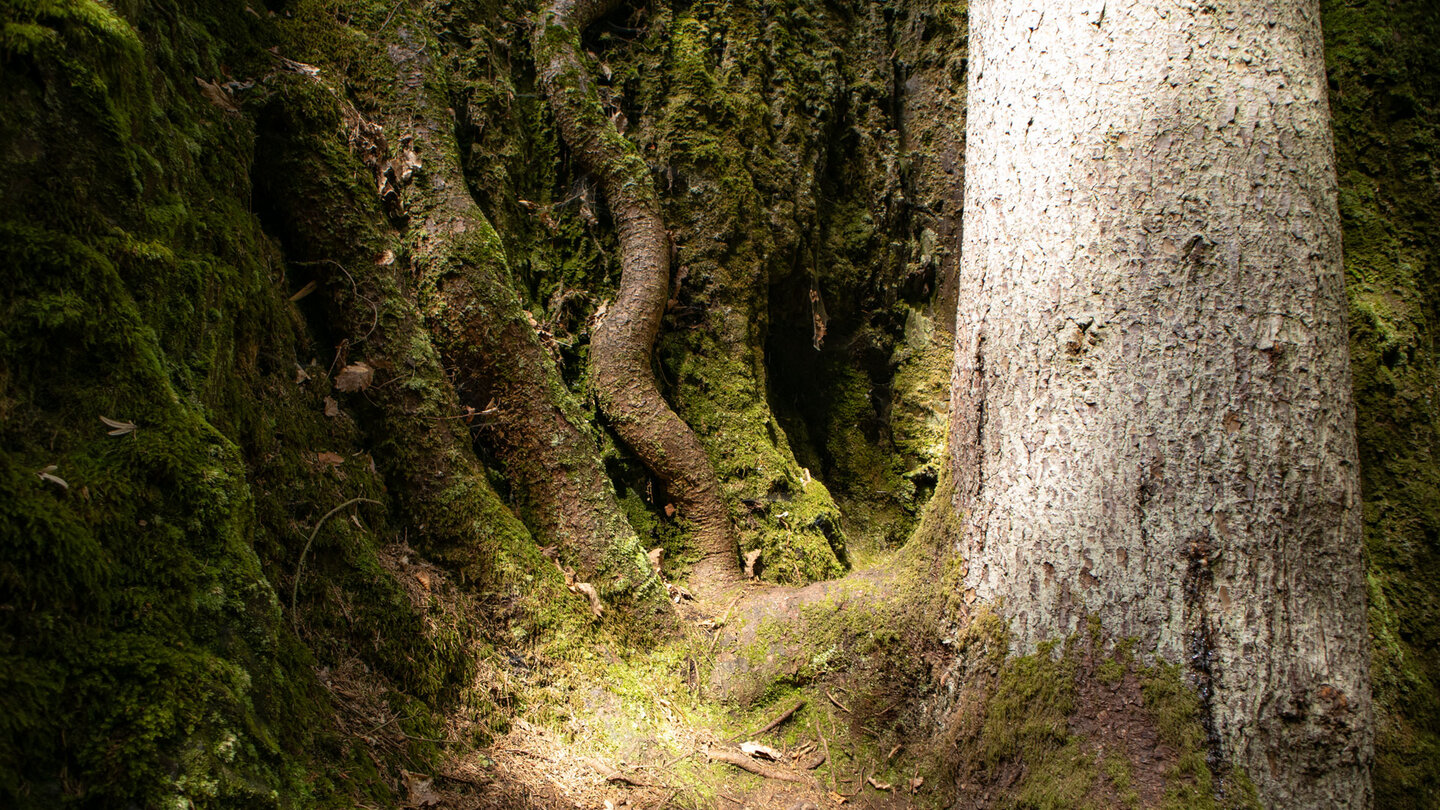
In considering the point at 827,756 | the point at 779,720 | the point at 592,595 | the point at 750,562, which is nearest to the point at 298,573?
the point at 592,595

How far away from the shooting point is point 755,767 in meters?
2.80

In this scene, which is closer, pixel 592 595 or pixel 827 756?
pixel 827 756

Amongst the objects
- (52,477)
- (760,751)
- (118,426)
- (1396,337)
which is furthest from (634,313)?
(1396,337)

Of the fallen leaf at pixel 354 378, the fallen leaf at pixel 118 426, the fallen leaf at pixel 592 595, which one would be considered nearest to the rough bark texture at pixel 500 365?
the fallen leaf at pixel 592 595

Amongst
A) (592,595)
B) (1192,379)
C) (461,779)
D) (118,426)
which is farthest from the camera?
(592,595)

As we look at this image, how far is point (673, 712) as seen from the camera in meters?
2.90

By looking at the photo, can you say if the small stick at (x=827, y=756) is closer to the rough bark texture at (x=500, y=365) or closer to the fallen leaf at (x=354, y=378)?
the rough bark texture at (x=500, y=365)

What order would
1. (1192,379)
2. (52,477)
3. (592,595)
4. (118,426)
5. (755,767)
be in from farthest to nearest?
(592,595) → (755,767) → (1192,379) → (118,426) → (52,477)

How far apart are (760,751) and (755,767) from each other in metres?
0.08

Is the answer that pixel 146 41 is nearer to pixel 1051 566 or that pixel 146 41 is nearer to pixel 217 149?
pixel 217 149

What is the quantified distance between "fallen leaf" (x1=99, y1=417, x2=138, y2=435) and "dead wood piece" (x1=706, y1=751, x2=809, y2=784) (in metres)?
2.15

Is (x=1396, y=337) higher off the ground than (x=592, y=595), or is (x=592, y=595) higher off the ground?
(x=1396, y=337)

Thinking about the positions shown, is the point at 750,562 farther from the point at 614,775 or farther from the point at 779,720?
the point at 614,775

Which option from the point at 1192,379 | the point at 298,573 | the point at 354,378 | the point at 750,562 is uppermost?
the point at 1192,379
